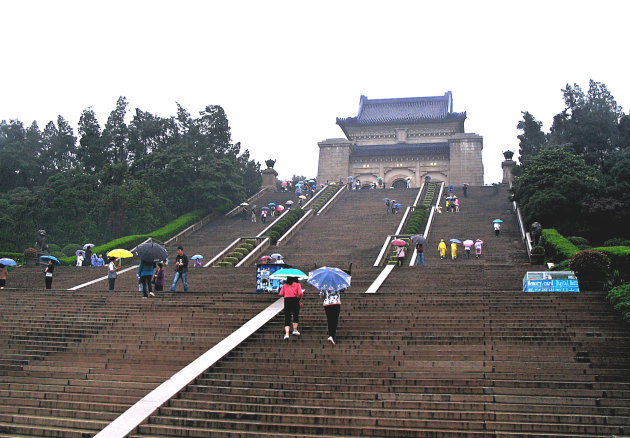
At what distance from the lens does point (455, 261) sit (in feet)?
78.2

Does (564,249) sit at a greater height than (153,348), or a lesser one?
greater

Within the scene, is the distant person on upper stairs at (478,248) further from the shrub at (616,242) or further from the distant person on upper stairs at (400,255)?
the shrub at (616,242)

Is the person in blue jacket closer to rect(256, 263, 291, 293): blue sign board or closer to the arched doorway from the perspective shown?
rect(256, 263, 291, 293): blue sign board

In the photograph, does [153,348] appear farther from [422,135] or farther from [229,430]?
[422,135]

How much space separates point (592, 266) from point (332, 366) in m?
7.04

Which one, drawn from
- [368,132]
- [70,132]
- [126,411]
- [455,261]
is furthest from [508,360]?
[368,132]

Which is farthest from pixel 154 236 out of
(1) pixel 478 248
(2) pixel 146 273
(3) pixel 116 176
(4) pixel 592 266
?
(4) pixel 592 266

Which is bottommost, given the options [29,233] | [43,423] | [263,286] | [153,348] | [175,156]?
[43,423]

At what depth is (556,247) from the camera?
20609mm

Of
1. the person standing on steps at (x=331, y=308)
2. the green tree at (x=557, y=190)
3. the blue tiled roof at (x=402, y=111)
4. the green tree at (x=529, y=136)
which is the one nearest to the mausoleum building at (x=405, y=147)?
the blue tiled roof at (x=402, y=111)

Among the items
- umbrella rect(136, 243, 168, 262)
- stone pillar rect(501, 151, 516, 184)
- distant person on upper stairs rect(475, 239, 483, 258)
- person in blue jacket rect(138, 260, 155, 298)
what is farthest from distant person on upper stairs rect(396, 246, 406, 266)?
stone pillar rect(501, 151, 516, 184)

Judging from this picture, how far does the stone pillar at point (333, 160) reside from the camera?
2147 inches

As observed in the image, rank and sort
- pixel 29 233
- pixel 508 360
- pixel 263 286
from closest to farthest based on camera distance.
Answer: pixel 508 360, pixel 263 286, pixel 29 233

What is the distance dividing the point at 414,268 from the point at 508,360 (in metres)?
10.1
